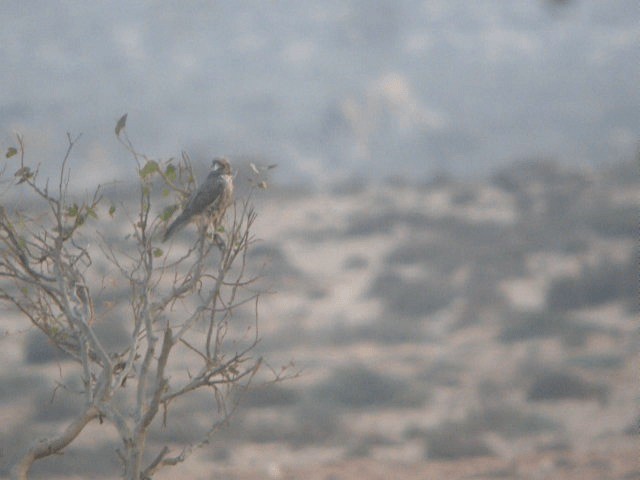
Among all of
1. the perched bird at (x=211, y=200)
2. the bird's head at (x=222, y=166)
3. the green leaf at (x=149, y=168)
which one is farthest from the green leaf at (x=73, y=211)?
the bird's head at (x=222, y=166)

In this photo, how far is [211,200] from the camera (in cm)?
559

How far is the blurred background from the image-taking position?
17.1 m

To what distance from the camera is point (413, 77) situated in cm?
12650

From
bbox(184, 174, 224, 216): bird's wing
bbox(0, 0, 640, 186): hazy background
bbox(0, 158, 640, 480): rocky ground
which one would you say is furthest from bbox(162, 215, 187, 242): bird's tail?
bbox(0, 0, 640, 186): hazy background

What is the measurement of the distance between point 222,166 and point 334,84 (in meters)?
122

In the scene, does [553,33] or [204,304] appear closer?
[204,304]

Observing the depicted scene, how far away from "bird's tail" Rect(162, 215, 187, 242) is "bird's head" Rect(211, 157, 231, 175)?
48 cm

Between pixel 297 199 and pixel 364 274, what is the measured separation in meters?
17.3

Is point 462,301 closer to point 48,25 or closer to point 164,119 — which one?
point 164,119

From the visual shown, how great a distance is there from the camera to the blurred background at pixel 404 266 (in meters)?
17.1

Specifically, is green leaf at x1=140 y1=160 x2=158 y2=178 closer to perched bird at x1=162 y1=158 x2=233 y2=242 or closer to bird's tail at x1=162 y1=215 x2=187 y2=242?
perched bird at x1=162 y1=158 x2=233 y2=242

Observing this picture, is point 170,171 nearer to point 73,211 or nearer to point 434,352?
point 73,211

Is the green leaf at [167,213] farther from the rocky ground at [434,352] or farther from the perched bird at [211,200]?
the rocky ground at [434,352]

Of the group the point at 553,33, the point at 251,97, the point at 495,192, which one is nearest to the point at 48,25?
the point at 251,97
